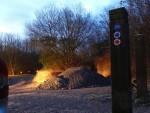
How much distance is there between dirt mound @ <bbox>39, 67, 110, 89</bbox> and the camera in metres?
30.8

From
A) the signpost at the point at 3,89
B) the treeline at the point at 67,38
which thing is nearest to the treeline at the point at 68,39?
the treeline at the point at 67,38

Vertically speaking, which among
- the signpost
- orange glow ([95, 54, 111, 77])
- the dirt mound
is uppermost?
the signpost

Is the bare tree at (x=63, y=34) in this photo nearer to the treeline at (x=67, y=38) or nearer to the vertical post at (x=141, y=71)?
the treeline at (x=67, y=38)

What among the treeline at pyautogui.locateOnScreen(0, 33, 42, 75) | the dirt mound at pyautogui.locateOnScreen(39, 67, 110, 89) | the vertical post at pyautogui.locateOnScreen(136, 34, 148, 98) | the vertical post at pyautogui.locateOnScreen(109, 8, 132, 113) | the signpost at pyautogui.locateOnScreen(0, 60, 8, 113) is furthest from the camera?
the treeline at pyautogui.locateOnScreen(0, 33, 42, 75)

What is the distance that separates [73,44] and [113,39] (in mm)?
38533

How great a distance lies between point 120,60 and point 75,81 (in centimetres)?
2533

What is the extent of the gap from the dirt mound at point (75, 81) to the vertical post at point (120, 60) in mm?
23653

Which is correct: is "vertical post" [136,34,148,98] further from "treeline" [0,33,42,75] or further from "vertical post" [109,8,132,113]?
"treeline" [0,33,42,75]

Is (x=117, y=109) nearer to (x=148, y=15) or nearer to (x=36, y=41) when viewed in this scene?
(x=148, y=15)

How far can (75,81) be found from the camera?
3159 cm

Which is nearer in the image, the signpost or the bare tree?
the signpost

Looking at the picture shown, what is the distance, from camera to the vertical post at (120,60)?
20.1 ft

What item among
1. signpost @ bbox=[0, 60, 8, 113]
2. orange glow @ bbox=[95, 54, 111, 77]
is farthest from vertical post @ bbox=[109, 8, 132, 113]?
orange glow @ bbox=[95, 54, 111, 77]

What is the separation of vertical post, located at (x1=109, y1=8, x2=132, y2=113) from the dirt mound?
23653mm
